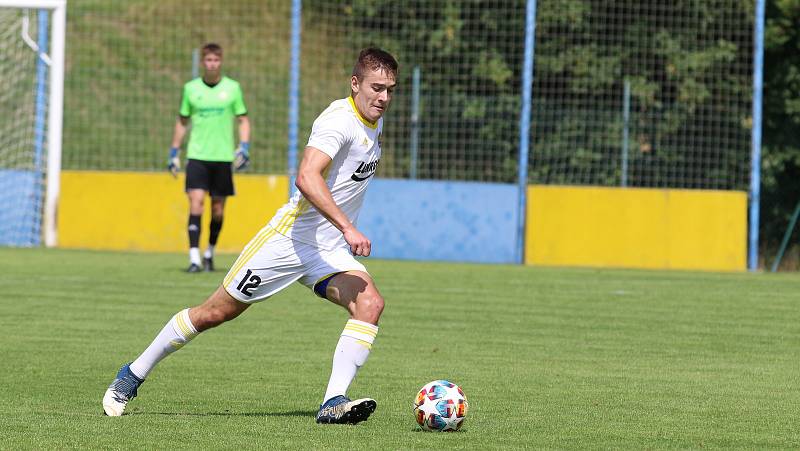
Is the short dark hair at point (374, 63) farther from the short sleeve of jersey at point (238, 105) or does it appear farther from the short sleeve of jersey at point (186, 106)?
the short sleeve of jersey at point (186, 106)

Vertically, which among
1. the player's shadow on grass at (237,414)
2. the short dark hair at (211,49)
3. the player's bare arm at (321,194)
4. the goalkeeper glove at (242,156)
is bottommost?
the player's shadow on grass at (237,414)

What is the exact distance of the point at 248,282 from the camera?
695 cm

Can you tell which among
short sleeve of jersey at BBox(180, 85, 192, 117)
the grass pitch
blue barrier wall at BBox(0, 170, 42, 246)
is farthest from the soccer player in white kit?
blue barrier wall at BBox(0, 170, 42, 246)

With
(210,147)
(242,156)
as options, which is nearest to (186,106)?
(210,147)

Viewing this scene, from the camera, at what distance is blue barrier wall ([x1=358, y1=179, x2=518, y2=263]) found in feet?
65.8

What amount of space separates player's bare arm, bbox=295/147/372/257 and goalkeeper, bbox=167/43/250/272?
9113 millimetres

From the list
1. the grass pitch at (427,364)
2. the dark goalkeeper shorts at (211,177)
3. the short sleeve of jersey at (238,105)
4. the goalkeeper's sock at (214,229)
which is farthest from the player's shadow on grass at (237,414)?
the short sleeve of jersey at (238,105)

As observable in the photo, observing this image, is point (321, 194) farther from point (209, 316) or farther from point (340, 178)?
point (209, 316)

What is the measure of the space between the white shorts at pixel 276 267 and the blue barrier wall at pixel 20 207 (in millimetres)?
14051

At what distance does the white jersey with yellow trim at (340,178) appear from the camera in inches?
274

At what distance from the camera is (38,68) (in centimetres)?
2069

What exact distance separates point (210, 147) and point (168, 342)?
8.93m

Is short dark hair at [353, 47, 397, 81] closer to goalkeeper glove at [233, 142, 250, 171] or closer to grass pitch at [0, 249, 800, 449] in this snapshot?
grass pitch at [0, 249, 800, 449]

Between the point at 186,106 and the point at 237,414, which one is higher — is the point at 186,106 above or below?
above
